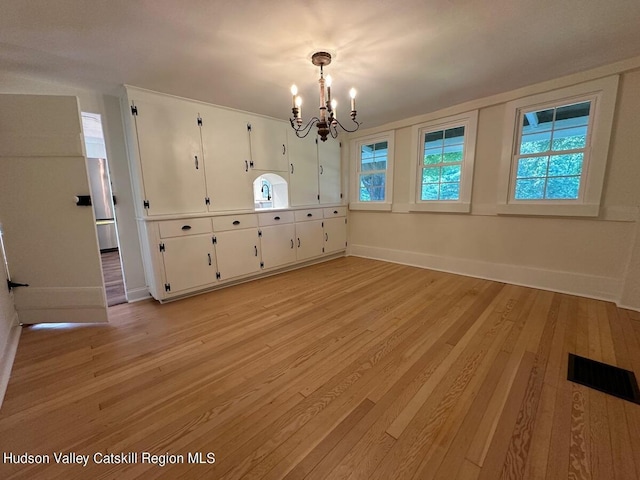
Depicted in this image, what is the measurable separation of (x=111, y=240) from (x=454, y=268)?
23.6 ft

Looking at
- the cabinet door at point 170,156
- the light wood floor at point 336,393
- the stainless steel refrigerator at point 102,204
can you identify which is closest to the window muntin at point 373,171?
the light wood floor at point 336,393

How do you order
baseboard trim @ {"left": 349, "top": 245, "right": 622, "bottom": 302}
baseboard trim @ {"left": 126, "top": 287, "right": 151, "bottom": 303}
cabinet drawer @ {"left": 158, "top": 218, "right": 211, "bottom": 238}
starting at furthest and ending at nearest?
baseboard trim @ {"left": 126, "top": 287, "right": 151, "bottom": 303} → cabinet drawer @ {"left": 158, "top": 218, "right": 211, "bottom": 238} → baseboard trim @ {"left": 349, "top": 245, "right": 622, "bottom": 302}

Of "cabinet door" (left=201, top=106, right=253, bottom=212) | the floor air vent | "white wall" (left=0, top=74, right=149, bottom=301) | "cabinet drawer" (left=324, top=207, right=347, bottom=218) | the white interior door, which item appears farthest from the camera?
"cabinet drawer" (left=324, top=207, right=347, bottom=218)

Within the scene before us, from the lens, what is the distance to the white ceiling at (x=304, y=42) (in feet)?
5.42

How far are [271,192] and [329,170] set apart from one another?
1173mm

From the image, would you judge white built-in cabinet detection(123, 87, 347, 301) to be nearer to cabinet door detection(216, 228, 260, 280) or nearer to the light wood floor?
cabinet door detection(216, 228, 260, 280)

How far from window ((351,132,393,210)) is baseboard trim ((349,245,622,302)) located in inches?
38.7

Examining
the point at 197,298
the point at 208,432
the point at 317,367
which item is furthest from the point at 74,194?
the point at 317,367

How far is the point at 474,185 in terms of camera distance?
358cm

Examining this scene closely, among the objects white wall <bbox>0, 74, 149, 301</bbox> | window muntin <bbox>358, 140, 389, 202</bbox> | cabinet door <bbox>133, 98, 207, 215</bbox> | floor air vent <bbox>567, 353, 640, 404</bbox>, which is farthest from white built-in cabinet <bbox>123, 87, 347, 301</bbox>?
floor air vent <bbox>567, 353, 640, 404</bbox>

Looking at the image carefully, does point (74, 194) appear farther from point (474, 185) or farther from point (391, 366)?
point (474, 185)

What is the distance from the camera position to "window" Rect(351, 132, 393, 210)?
4480 mm

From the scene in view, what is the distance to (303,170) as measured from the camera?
430 centimetres

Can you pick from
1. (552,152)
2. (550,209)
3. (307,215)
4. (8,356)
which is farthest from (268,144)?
(550,209)
